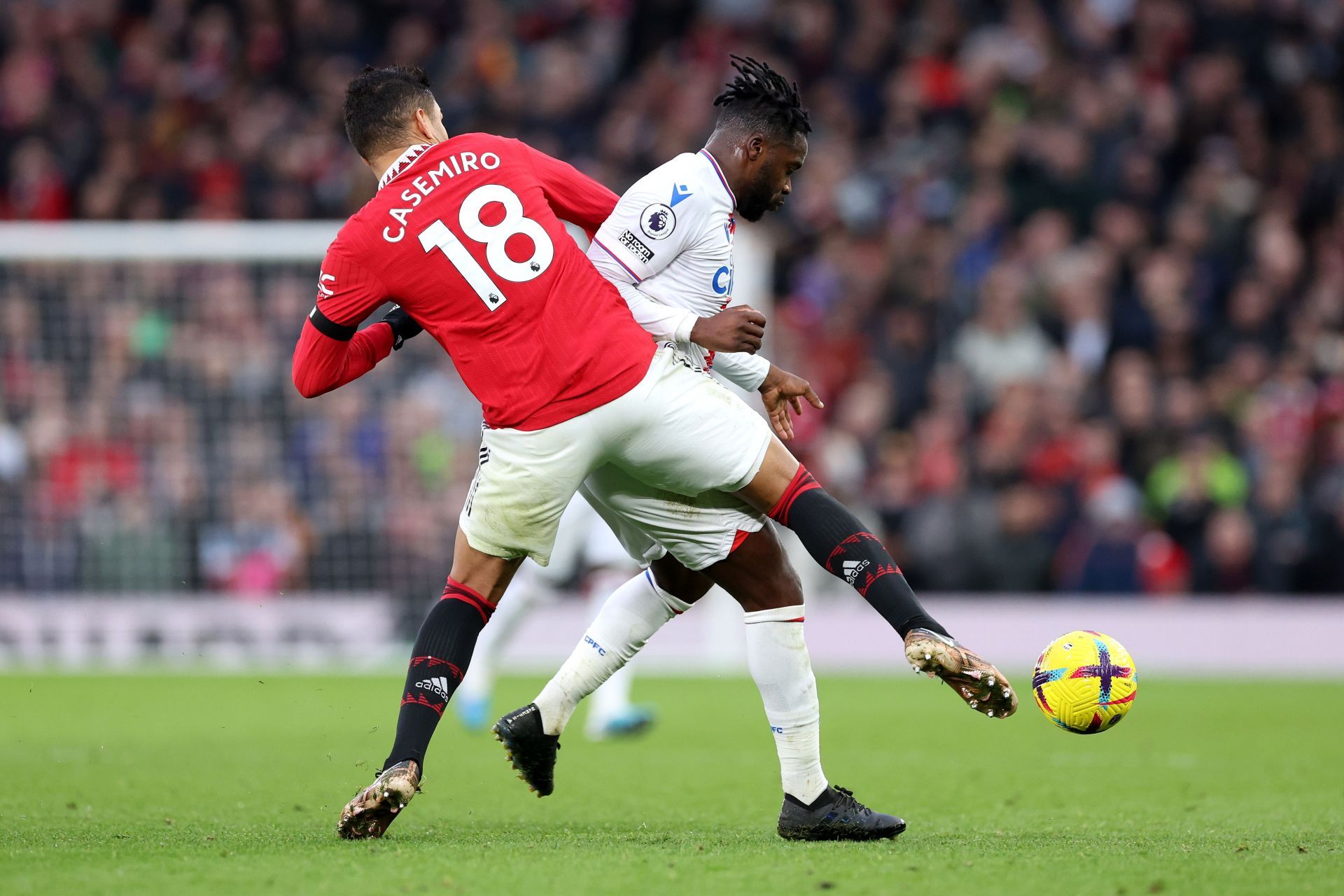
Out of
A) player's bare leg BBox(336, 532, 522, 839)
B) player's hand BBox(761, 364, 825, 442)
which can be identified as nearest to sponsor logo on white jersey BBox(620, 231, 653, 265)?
player's hand BBox(761, 364, 825, 442)

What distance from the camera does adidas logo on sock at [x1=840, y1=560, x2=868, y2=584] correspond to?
187 inches

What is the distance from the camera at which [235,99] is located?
17.2 meters

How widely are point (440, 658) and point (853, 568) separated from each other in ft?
4.07

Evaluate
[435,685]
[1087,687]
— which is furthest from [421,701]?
[1087,687]

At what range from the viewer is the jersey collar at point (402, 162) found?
16.0 ft

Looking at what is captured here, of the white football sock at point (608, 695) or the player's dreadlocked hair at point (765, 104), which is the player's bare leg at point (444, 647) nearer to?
the player's dreadlocked hair at point (765, 104)

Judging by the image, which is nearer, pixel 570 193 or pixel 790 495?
pixel 790 495

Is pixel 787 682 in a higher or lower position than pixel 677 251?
lower

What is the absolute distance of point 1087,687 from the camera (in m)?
5.00

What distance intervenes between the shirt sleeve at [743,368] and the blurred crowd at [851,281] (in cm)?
774

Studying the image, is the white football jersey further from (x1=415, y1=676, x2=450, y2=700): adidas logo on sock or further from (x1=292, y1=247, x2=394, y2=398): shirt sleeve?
(x1=415, y1=676, x2=450, y2=700): adidas logo on sock

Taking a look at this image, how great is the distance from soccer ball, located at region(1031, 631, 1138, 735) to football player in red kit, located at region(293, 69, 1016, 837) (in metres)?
0.69

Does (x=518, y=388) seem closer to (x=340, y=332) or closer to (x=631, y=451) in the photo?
(x=631, y=451)

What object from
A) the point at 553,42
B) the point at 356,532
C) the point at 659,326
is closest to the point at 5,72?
the point at 553,42
